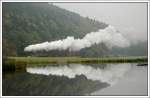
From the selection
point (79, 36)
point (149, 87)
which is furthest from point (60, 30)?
point (149, 87)

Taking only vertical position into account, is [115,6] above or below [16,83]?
above

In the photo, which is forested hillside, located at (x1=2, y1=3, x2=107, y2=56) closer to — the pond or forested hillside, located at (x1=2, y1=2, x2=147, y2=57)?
forested hillside, located at (x1=2, y1=2, x2=147, y2=57)

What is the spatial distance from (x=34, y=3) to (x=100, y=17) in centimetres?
69

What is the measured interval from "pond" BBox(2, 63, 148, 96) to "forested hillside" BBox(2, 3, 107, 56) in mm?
273

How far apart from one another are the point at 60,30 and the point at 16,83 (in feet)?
2.32

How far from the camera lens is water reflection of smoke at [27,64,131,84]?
1076 centimetres

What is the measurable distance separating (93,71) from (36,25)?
2.47 feet

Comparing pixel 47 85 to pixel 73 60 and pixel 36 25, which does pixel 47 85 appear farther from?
pixel 36 25

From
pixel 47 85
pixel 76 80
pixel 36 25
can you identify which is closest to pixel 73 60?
pixel 76 80

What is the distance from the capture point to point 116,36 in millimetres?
10773

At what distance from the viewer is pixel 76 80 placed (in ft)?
35.3

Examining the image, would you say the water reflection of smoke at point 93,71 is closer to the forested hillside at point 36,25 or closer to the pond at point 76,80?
the pond at point 76,80

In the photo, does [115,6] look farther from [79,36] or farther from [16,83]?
[16,83]

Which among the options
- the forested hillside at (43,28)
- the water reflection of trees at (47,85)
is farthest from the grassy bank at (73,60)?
the water reflection of trees at (47,85)
